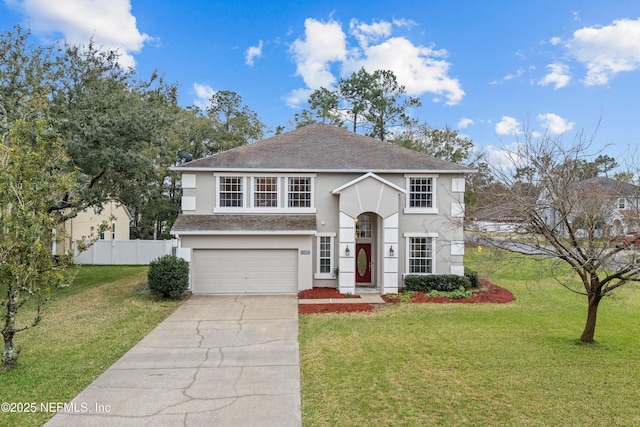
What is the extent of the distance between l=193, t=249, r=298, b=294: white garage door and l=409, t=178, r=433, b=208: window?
565cm

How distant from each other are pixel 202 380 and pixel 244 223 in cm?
900

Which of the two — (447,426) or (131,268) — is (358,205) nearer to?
(447,426)

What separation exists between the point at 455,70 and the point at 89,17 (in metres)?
18.4

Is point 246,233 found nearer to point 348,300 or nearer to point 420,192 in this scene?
point 348,300

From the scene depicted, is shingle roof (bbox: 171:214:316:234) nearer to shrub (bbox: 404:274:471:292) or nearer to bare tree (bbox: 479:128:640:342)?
shrub (bbox: 404:274:471:292)

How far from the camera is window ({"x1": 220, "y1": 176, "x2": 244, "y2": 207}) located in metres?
16.3

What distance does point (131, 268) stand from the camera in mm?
23594

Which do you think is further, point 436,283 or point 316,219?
point 316,219

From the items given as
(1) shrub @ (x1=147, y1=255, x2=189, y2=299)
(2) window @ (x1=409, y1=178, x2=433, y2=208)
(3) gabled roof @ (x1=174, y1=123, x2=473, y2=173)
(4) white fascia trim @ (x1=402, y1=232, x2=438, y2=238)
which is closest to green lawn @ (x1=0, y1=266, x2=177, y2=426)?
(1) shrub @ (x1=147, y1=255, x2=189, y2=299)

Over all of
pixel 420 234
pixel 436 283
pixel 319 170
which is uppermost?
pixel 319 170

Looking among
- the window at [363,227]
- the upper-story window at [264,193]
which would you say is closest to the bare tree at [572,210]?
the window at [363,227]

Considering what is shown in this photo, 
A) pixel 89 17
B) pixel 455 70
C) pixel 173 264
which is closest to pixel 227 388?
pixel 173 264

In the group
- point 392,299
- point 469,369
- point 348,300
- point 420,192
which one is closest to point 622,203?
point 469,369

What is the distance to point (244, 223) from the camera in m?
15.6
